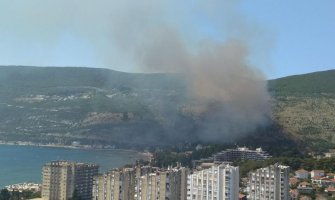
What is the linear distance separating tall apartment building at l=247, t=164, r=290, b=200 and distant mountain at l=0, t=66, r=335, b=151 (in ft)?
28.6

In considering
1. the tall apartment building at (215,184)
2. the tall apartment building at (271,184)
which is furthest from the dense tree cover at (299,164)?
the tall apartment building at (215,184)

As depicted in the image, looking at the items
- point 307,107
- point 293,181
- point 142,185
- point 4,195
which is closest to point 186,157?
point 293,181

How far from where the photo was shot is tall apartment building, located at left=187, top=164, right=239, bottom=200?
7.93 meters

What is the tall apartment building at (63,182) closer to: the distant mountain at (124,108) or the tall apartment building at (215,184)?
the tall apartment building at (215,184)

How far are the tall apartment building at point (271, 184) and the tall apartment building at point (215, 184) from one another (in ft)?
3.16

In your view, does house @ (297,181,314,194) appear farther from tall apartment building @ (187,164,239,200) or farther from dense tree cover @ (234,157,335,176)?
tall apartment building @ (187,164,239,200)

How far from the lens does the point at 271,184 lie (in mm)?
8859

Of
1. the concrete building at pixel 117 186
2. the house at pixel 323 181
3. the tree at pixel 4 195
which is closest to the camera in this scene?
the concrete building at pixel 117 186

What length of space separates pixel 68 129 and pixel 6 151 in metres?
3.28

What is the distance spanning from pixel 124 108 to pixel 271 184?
62.9 ft

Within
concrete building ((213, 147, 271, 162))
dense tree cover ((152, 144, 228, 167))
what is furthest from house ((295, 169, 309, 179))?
concrete building ((213, 147, 271, 162))

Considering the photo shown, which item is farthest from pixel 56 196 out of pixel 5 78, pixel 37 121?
pixel 5 78

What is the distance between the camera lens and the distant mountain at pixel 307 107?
18.7m

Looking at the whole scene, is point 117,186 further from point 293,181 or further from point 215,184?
point 293,181
